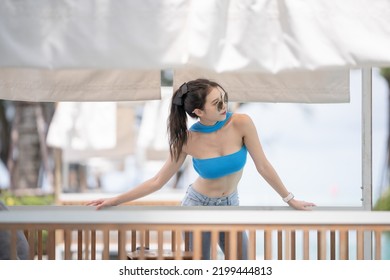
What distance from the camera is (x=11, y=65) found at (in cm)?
415

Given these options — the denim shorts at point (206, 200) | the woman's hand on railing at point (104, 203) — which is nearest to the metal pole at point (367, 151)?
the denim shorts at point (206, 200)

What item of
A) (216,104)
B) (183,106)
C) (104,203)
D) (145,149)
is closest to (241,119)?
(216,104)

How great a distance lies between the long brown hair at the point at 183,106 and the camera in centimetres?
497

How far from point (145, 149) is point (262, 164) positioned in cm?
1184

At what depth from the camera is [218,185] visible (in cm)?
536

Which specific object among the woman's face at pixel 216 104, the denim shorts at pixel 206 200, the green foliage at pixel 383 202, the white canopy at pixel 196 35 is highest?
the white canopy at pixel 196 35

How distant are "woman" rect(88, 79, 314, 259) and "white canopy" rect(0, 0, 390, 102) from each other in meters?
0.79

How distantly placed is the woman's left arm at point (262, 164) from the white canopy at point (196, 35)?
87 centimetres

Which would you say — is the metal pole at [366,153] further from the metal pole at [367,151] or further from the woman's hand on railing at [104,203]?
the woman's hand on railing at [104,203]

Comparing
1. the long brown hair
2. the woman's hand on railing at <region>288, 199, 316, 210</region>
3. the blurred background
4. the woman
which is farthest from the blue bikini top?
the blurred background

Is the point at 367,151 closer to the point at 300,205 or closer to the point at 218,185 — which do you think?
the point at 218,185

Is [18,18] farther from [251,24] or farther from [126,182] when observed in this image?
[126,182]

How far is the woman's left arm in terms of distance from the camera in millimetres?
4766
